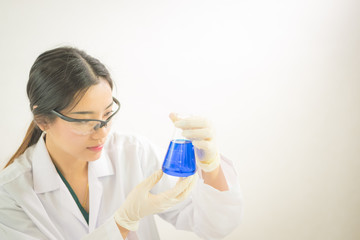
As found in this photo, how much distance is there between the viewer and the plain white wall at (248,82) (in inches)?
53.8

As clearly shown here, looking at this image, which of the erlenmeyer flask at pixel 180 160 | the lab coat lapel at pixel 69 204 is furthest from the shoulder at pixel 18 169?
the erlenmeyer flask at pixel 180 160

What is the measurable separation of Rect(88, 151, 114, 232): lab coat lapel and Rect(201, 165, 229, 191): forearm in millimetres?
510

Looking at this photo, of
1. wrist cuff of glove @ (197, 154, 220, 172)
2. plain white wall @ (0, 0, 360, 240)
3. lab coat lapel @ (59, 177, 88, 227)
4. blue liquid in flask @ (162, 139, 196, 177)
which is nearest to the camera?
blue liquid in flask @ (162, 139, 196, 177)

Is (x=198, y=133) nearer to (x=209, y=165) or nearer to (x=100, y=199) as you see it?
(x=209, y=165)

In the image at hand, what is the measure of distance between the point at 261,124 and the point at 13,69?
5.43ft

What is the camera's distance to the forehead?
90cm

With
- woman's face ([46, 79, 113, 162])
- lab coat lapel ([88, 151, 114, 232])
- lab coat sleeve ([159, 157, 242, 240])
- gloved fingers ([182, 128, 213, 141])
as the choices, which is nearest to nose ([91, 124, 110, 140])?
woman's face ([46, 79, 113, 162])

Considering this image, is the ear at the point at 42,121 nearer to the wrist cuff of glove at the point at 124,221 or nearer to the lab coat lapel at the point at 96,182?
the lab coat lapel at the point at 96,182

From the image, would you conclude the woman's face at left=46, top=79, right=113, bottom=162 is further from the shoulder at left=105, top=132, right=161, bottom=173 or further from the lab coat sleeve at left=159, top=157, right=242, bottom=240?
the lab coat sleeve at left=159, top=157, right=242, bottom=240

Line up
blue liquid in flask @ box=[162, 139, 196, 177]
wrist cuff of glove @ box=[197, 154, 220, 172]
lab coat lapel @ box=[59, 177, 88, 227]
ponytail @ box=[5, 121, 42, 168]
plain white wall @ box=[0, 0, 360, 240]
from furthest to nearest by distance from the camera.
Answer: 1. plain white wall @ box=[0, 0, 360, 240]
2. ponytail @ box=[5, 121, 42, 168]
3. lab coat lapel @ box=[59, 177, 88, 227]
4. wrist cuff of glove @ box=[197, 154, 220, 172]
5. blue liquid in flask @ box=[162, 139, 196, 177]

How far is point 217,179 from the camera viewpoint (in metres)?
0.97

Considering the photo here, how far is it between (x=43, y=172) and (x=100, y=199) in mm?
290

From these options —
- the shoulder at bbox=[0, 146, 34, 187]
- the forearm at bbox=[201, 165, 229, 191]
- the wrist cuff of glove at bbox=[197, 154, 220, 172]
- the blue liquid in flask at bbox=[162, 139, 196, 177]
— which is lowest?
the forearm at bbox=[201, 165, 229, 191]

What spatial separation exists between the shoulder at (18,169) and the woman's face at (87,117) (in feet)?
0.65
